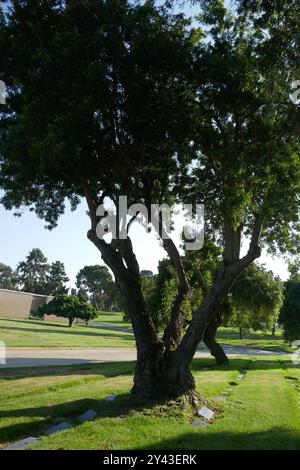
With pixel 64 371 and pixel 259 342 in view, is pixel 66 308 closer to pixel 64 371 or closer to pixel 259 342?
pixel 259 342

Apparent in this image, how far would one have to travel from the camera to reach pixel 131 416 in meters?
10.6

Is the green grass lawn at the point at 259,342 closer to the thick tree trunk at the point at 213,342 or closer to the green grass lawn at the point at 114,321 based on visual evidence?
the green grass lawn at the point at 114,321

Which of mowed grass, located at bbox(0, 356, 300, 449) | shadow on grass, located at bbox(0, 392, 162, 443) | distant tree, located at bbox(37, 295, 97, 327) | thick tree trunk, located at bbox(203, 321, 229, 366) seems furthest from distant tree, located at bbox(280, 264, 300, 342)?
shadow on grass, located at bbox(0, 392, 162, 443)

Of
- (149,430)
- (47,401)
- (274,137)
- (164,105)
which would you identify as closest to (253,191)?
(274,137)

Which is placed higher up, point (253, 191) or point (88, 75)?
point (88, 75)

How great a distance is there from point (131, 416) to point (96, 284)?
124 metres

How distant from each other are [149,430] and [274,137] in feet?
25.3

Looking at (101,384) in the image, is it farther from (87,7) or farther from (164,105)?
(87,7)

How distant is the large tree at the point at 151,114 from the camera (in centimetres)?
1138

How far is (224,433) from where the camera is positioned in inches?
379

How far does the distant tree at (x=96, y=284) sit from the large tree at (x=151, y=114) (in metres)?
115

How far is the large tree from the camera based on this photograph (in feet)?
37.3

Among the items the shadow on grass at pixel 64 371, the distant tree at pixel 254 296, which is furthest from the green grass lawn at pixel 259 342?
the shadow on grass at pixel 64 371

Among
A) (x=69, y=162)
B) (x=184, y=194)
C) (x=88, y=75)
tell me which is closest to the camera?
(x=88, y=75)
